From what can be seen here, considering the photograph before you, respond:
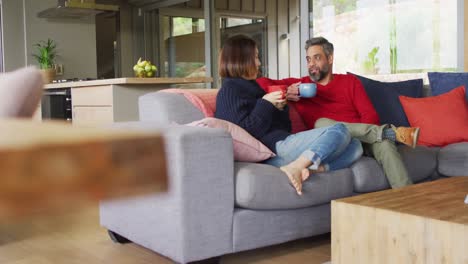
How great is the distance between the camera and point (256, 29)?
7.57 m

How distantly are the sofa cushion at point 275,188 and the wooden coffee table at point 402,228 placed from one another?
416 mm

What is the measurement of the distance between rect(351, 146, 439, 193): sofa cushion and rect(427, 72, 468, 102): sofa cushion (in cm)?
65

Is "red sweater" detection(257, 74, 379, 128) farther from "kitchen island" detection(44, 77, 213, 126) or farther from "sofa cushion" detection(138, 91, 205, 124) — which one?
"kitchen island" detection(44, 77, 213, 126)

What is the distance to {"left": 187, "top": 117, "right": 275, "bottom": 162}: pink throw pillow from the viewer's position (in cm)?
253

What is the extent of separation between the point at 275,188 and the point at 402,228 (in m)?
0.72

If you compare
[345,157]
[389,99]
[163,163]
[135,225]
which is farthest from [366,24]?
[163,163]

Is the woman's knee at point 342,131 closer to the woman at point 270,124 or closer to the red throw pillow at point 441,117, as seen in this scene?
the woman at point 270,124

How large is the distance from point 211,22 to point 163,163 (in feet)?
24.4

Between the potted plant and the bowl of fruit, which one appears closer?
the bowl of fruit

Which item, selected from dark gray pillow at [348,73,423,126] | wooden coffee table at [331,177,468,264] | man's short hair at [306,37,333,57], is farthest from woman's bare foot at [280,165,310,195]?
dark gray pillow at [348,73,423,126]

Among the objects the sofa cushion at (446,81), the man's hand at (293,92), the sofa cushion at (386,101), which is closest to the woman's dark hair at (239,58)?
the man's hand at (293,92)

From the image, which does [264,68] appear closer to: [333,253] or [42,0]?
[42,0]

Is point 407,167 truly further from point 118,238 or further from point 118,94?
point 118,94

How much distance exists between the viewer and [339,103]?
348cm
